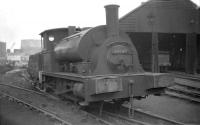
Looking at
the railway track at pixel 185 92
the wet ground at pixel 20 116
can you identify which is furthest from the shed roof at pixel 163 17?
the wet ground at pixel 20 116

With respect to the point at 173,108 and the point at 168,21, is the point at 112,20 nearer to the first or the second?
the point at 173,108

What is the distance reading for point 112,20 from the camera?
278 inches

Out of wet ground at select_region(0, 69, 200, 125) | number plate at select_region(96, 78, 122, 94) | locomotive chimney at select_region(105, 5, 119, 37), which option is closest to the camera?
number plate at select_region(96, 78, 122, 94)

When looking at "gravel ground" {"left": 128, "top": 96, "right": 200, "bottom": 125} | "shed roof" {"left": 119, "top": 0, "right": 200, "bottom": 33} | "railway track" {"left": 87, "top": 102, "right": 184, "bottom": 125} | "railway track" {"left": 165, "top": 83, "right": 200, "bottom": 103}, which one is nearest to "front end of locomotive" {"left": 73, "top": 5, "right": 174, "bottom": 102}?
"railway track" {"left": 87, "top": 102, "right": 184, "bottom": 125}

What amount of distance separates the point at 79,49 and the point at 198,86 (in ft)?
19.9

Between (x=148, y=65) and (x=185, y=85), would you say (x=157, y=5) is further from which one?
(x=185, y=85)

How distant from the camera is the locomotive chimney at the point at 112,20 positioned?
704cm

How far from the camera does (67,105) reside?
8609 mm

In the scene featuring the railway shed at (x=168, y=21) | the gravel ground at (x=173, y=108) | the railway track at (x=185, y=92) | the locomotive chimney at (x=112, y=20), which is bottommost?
the gravel ground at (x=173, y=108)

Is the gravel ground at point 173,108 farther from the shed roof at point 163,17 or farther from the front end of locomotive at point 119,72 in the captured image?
the shed roof at point 163,17

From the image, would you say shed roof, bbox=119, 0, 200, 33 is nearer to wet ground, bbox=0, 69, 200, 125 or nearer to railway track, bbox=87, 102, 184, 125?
wet ground, bbox=0, 69, 200, 125

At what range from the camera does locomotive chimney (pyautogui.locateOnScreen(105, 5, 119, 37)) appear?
704 centimetres

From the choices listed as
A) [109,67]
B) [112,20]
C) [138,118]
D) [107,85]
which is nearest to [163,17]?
[112,20]

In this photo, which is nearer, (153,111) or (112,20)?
(112,20)
